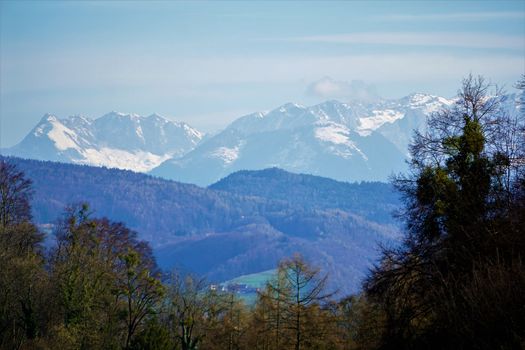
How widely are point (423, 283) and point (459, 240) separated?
1.76m

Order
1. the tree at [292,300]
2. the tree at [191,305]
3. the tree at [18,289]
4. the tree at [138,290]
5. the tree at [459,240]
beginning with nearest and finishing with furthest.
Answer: the tree at [459,240] < the tree at [292,300] < the tree at [18,289] < the tree at [138,290] < the tree at [191,305]

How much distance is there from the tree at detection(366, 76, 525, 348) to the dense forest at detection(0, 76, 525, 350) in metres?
0.04

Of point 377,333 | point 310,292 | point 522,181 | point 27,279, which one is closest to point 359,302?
point 310,292

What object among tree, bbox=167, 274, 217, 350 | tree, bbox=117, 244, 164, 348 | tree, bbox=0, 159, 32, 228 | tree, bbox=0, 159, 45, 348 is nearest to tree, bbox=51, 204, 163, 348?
tree, bbox=117, 244, 164, 348

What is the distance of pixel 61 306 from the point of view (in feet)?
184

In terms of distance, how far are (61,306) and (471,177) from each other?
106 feet

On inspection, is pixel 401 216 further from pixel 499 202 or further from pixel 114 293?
pixel 114 293

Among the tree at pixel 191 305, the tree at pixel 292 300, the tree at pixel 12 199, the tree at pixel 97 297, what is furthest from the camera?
the tree at pixel 12 199

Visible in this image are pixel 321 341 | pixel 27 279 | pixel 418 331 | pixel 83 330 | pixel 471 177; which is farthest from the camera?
pixel 27 279

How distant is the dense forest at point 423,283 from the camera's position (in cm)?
2491

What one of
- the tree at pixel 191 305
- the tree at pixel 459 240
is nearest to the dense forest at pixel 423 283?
the tree at pixel 459 240

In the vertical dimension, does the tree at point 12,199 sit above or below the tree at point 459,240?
above

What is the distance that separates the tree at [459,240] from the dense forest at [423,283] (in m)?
0.04

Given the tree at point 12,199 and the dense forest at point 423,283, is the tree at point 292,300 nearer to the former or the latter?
the dense forest at point 423,283
